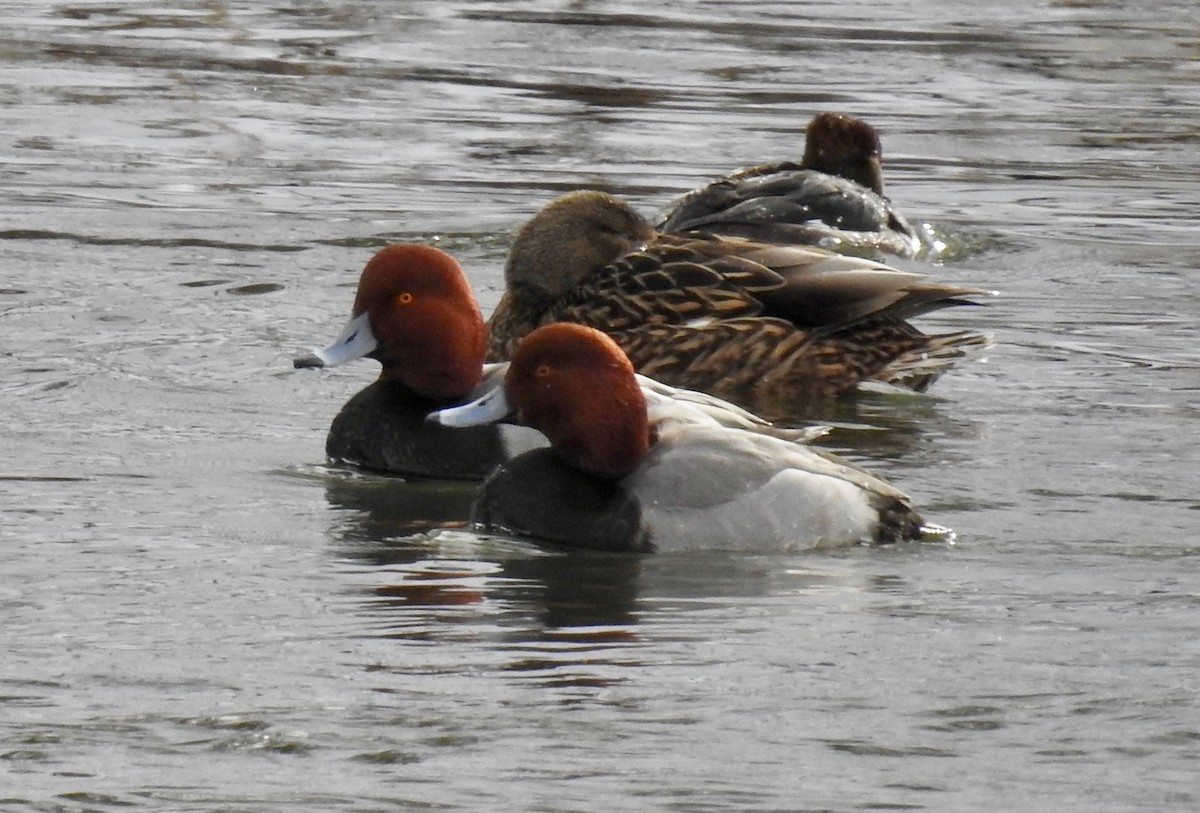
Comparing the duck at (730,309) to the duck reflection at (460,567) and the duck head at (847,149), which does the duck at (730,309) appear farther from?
the duck head at (847,149)

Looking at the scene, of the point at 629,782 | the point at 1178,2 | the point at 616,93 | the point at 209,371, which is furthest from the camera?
the point at 1178,2

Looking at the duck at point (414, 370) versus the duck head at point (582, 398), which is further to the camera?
the duck at point (414, 370)

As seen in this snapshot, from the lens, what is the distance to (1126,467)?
935cm

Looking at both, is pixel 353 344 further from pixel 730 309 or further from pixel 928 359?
pixel 928 359

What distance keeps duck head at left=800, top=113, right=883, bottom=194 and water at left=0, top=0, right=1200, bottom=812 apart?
0.68 metres

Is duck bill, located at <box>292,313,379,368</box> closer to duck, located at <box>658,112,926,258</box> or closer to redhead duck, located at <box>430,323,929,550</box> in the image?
redhead duck, located at <box>430,323,929,550</box>

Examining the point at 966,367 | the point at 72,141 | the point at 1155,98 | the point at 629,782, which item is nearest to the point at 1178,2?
the point at 1155,98

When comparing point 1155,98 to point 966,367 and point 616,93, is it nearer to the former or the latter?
point 616,93

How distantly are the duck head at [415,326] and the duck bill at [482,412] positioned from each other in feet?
2.80

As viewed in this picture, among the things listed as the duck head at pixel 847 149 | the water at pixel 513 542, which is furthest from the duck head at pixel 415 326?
the duck head at pixel 847 149

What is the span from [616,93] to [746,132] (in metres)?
1.65

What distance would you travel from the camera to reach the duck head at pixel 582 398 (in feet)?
26.8

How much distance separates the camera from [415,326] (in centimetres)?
957

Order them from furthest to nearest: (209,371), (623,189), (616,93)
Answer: (616,93) < (623,189) < (209,371)
